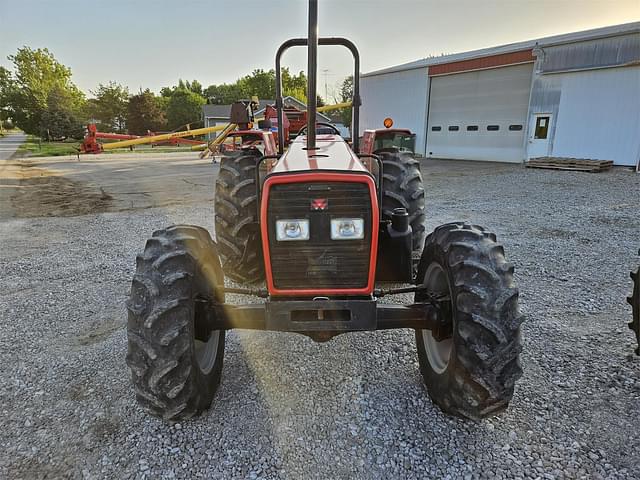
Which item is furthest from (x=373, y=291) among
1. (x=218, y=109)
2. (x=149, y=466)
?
(x=218, y=109)

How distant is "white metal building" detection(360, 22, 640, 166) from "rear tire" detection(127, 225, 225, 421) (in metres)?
14.4

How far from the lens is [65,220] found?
23.8ft

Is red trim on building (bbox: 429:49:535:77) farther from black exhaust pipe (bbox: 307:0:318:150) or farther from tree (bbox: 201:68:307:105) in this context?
tree (bbox: 201:68:307:105)

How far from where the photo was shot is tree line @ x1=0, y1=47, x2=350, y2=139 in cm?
4025

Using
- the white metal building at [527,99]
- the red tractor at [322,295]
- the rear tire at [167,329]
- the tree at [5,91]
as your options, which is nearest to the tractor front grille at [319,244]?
the red tractor at [322,295]

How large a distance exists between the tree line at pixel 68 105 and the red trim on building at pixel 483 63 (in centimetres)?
3150

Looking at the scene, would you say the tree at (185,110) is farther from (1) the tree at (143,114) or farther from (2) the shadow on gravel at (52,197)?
(2) the shadow on gravel at (52,197)

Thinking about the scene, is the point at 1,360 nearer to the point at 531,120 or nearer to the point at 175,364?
the point at 175,364

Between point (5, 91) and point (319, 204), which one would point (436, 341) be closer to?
point (319, 204)

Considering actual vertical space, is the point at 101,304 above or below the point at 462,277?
below

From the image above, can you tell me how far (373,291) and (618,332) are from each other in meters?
2.17

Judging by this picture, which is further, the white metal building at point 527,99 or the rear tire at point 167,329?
the white metal building at point 527,99

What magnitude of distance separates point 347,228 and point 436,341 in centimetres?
91

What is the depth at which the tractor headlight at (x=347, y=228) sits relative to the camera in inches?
84.8
